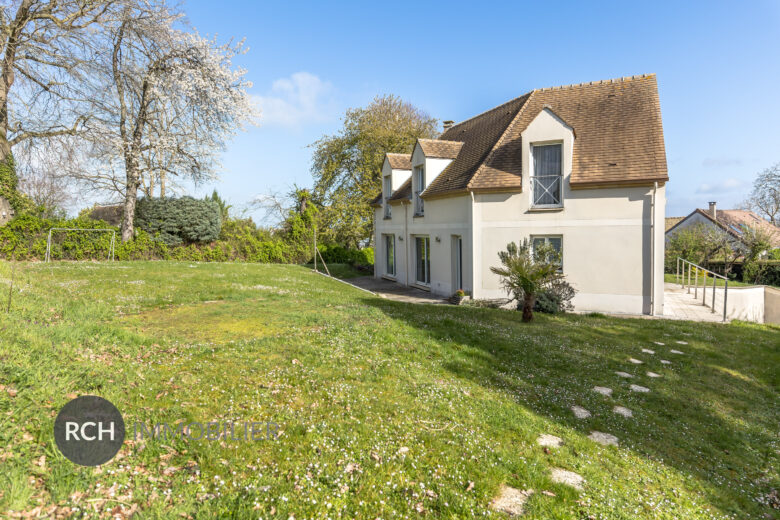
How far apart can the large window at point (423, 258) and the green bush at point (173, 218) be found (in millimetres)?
12657

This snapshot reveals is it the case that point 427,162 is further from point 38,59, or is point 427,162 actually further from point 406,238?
point 38,59

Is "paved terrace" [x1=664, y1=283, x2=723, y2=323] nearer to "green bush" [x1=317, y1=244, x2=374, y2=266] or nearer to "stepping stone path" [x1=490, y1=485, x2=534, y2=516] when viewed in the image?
"stepping stone path" [x1=490, y1=485, x2=534, y2=516]

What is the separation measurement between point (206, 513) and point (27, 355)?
327cm

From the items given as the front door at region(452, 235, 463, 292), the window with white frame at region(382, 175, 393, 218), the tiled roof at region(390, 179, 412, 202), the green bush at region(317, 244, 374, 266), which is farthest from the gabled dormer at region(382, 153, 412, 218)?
the green bush at region(317, 244, 374, 266)

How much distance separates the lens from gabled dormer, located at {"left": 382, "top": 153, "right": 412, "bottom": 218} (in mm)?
23000

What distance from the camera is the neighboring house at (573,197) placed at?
14.5 meters

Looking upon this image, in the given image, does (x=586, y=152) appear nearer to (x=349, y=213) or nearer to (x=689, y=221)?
(x=349, y=213)

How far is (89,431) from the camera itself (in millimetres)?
3742

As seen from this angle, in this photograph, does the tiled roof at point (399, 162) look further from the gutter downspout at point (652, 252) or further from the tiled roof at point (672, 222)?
the tiled roof at point (672, 222)

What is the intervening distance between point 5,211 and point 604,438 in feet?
82.4

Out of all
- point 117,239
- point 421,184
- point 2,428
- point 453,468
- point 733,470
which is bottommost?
point 733,470

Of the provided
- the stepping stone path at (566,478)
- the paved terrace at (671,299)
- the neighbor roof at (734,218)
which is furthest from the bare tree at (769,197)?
the stepping stone path at (566,478)


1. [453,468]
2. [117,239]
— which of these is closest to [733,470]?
[453,468]

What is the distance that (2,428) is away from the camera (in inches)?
136
